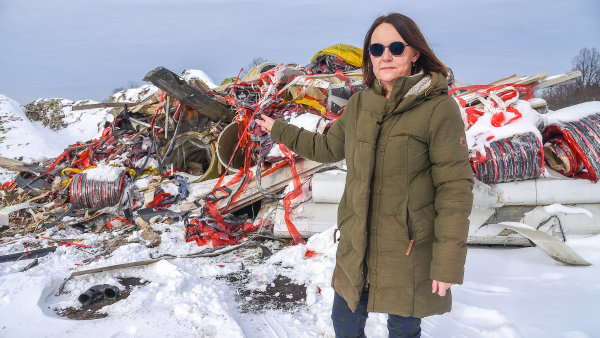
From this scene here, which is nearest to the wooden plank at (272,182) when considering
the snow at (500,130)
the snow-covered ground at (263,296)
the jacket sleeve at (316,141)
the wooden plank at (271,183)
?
the wooden plank at (271,183)

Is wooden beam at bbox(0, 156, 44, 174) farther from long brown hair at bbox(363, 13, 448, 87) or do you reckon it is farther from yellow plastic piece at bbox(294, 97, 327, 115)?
long brown hair at bbox(363, 13, 448, 87)

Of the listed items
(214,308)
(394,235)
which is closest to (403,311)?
(394,235)

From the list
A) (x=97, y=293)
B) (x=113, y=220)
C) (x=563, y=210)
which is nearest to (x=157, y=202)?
(x=113, y=220)

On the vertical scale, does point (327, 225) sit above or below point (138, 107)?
below

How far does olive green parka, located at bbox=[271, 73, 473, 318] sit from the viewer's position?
1.52m

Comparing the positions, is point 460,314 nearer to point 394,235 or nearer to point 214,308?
point 394,235

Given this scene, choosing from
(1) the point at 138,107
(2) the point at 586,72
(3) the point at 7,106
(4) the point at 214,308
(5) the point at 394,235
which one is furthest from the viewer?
(2) the point at 586,72

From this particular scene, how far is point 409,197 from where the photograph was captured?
158 cm

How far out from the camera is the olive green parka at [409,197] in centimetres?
152

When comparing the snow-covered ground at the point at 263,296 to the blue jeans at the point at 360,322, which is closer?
the blue jeans at the point at 360,322

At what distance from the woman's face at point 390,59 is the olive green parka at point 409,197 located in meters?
0.08

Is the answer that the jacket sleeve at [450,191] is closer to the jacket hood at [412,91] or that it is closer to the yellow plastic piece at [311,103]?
the jacket hood at [412,91]

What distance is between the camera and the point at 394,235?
162 cm

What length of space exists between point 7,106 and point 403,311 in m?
22.0
